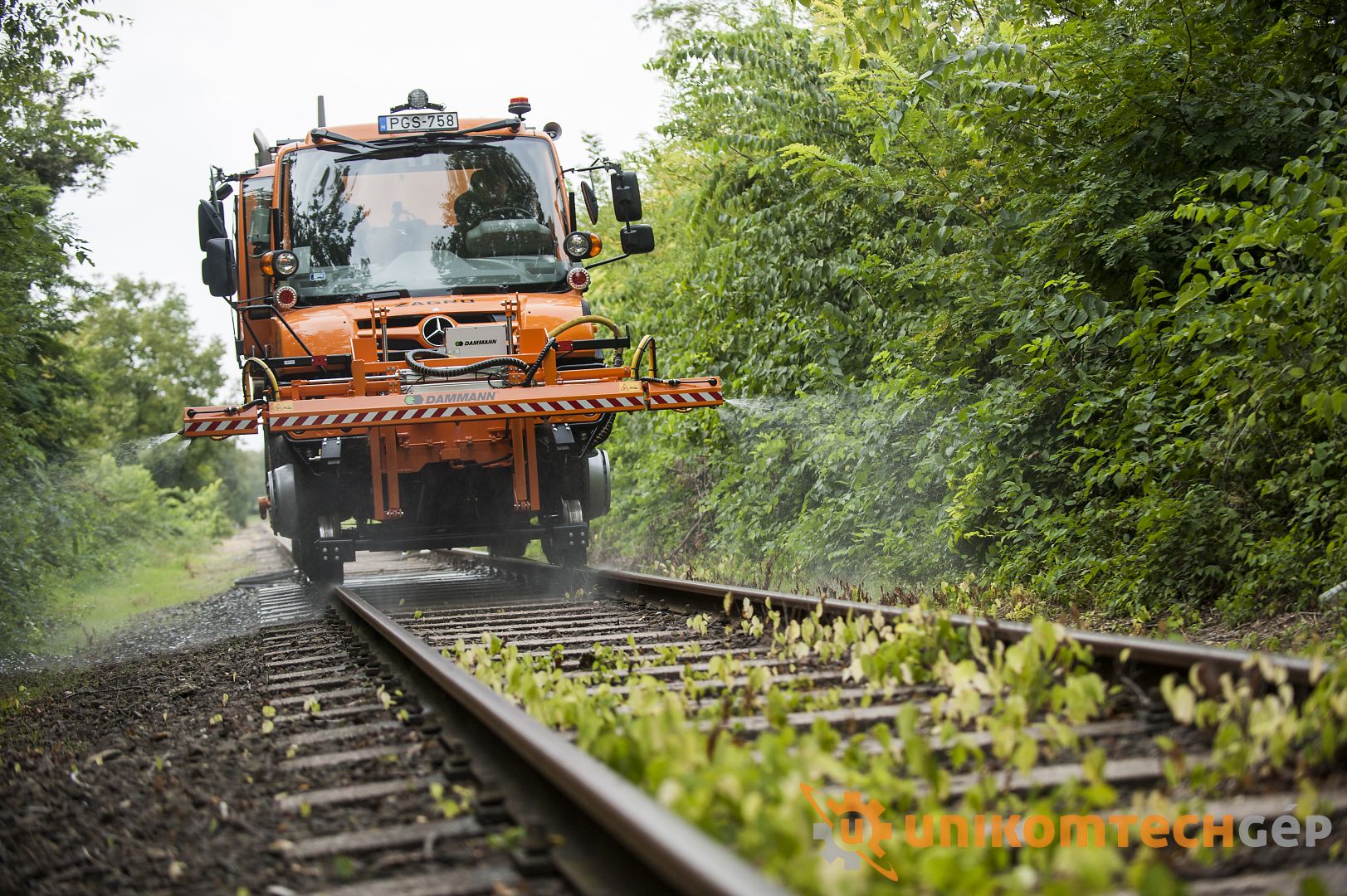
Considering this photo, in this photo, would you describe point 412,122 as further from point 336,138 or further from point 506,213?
point 506,213

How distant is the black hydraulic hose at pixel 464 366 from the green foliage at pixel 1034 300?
9.54 ft

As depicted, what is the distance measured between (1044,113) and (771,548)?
4.60 metres

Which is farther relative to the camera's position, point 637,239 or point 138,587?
point 138,587

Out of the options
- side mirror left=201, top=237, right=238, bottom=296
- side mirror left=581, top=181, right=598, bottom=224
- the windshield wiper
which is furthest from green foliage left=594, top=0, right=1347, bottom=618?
side mirror left=201, top=237, right=238, bottom=296

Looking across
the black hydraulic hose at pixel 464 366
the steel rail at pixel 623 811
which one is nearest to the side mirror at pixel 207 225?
the black hydraulic hose at pixel 464 366

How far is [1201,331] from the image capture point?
6469mm

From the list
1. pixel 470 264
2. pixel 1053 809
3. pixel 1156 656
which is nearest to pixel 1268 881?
pixel 1053 809

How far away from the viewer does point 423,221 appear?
33.8ft

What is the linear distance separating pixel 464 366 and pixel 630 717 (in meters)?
5.77

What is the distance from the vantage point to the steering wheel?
10.5 m

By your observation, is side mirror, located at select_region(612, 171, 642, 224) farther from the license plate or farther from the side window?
the side window

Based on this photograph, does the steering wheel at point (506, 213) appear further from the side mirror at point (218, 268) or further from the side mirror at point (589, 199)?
the side mirror at point (218, 268)

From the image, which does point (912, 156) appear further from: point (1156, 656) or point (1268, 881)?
point (1268, 881)

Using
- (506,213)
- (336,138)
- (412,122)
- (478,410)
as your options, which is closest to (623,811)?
(478,410)
